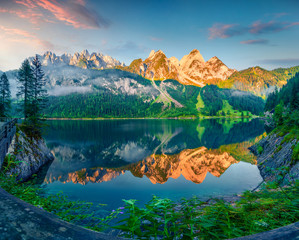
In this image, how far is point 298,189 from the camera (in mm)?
5910

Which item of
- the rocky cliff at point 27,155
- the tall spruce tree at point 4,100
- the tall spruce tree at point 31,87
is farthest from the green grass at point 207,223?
the tall spruce tree at point 4,100

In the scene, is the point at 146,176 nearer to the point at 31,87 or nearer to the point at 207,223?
the point at 207,223

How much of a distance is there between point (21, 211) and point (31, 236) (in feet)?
1.94

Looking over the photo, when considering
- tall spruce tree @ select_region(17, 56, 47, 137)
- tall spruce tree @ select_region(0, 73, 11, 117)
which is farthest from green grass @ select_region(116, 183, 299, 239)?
tall spruce tree @ select_region(0, 73, 11, 117)

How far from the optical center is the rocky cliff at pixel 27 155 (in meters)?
19.4

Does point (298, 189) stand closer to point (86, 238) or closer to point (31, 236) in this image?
point (86, 238)

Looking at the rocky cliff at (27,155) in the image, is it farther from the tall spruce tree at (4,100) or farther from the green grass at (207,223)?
the tall spruce tree at (4,100)

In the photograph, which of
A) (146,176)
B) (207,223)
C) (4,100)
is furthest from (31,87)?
(207,223)

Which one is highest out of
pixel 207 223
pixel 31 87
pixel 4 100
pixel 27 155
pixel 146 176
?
pixel 31 87

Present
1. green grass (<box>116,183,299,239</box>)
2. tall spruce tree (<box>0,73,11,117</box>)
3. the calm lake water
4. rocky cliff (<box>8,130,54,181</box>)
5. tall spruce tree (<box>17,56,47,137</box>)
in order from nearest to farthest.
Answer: green grass (<box>116,183,299,239</box>), rocky cliff (<box>8,130,54,181</box>), the calm lake water, tall spruce tree (<box>17,56,47,137</box>), tall spruce tree (<box>0,73,11,117</box>)

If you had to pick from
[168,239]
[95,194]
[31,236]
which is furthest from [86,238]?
[95,194]

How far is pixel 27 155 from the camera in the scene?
23625 mm

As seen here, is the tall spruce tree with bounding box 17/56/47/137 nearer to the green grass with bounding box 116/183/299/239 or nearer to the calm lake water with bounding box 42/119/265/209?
the calm lake water with bounding box 42/119/265/209

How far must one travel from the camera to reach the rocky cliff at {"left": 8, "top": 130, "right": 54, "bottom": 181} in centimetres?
1943
